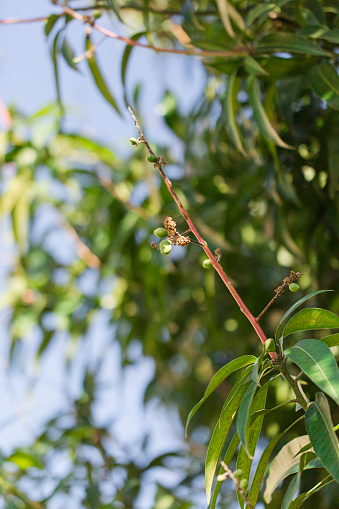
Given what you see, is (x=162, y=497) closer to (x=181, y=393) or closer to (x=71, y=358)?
(x=181, y=393)

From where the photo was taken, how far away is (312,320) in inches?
16.3

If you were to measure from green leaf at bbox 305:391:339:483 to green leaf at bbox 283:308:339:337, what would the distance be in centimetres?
5

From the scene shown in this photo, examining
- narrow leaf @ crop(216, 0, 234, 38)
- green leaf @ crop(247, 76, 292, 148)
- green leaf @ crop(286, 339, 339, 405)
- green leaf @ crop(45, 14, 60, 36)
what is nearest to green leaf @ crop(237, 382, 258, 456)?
green leaf @ crop(286, 339, 339, 405)

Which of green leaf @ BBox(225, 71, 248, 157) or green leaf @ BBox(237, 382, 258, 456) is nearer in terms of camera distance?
green leaf @ BBox(237, 382, 258, 456)

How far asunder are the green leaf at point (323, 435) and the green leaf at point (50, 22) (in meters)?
0.65

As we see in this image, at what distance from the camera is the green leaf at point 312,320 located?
396mm

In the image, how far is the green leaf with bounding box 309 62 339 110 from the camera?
0.65 meters

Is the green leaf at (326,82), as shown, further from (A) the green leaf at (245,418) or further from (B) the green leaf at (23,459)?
(B) the green leaf at (23,459)

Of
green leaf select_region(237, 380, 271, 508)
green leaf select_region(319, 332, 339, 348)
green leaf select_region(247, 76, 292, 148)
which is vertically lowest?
green leaf select_region(237, 380, 271, 508)

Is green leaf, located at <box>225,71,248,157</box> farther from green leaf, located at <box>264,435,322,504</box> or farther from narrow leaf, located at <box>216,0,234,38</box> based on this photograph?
green leaf, located at <box>264,435,322,504</box>

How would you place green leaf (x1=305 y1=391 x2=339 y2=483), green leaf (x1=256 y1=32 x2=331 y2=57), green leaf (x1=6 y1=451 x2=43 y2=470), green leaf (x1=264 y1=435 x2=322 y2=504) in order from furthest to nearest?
1. green leaf (x1=6 y1=451 x2=43 y2=470)
2. green leaf (x1=256 y1=32 x2=331 y2=57)
3. green leaf (x1=264 y1=435 x2=322 y2=504)
4. green leaf (x1=305 y1=391 x2=339 y2=483)

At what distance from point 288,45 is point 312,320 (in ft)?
1.35

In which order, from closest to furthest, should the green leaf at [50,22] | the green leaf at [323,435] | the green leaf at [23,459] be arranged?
the green leaf at [323,435], the green leaf at [50,22], the green leaf at [23,459]

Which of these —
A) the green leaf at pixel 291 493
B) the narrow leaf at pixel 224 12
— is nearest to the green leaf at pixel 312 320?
the green leaf at pixel 291 493
